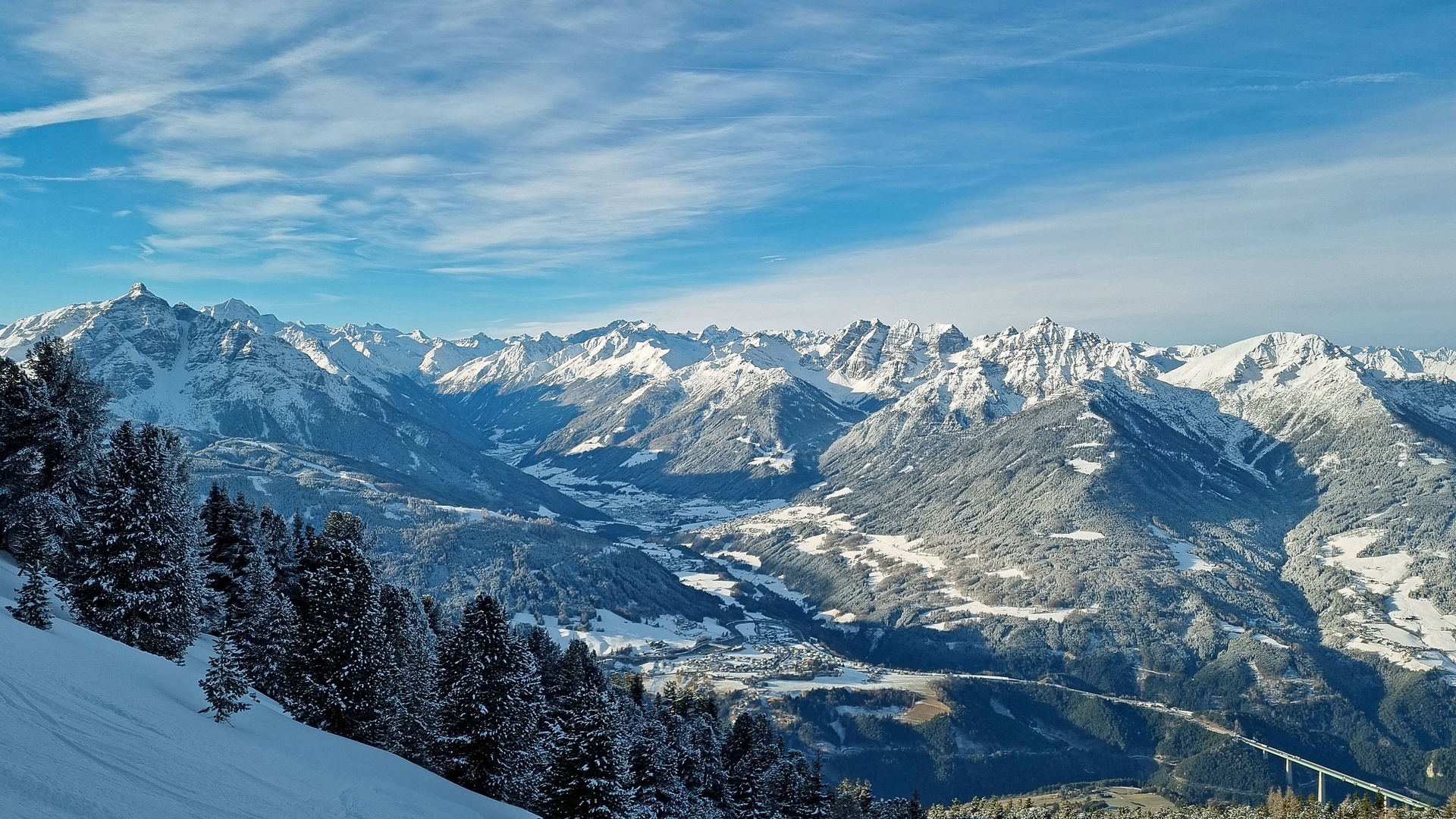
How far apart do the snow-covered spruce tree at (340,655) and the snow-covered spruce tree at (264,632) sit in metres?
2.88

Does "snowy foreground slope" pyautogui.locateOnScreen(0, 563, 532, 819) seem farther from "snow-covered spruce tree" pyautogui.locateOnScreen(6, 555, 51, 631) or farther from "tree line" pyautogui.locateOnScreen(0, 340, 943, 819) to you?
"tree line" pyautogui.locateOnScreen(0, 340, 943, 819)

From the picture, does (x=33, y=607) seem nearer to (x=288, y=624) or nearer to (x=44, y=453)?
(x=44, y=453)

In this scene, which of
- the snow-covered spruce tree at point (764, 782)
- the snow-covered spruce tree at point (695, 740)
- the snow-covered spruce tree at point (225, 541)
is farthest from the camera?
the snow-covered spruce tree at point (764, 782)

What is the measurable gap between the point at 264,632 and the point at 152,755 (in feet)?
93.0

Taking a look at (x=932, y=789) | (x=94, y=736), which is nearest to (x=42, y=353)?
(x=94, y=736)

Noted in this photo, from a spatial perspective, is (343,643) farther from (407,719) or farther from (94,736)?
(94,736)

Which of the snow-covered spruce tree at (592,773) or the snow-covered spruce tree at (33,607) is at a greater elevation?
the snow-covered spruce tree at (33,607)

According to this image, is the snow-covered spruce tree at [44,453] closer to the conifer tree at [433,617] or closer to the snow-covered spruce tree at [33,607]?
the snow-covered spruce tree at [33,607]

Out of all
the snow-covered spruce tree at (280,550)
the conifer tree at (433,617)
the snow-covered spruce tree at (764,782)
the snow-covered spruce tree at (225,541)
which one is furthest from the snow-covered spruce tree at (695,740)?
the snow-covered spruce tree at (225,541)

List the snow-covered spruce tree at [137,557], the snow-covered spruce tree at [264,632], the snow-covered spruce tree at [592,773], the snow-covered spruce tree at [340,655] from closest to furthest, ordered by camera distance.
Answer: the snow-covered spruce tree at [137,557] < the snow-covered spruce tree at [592,773] < the snow-covered spruce tree at [340,655] < the snow-covered spruce tree at [264,632]

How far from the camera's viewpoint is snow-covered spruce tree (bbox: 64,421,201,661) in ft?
118

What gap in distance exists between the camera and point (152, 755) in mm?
19422

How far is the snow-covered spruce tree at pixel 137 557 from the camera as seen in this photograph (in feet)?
118

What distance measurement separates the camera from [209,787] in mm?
19047
